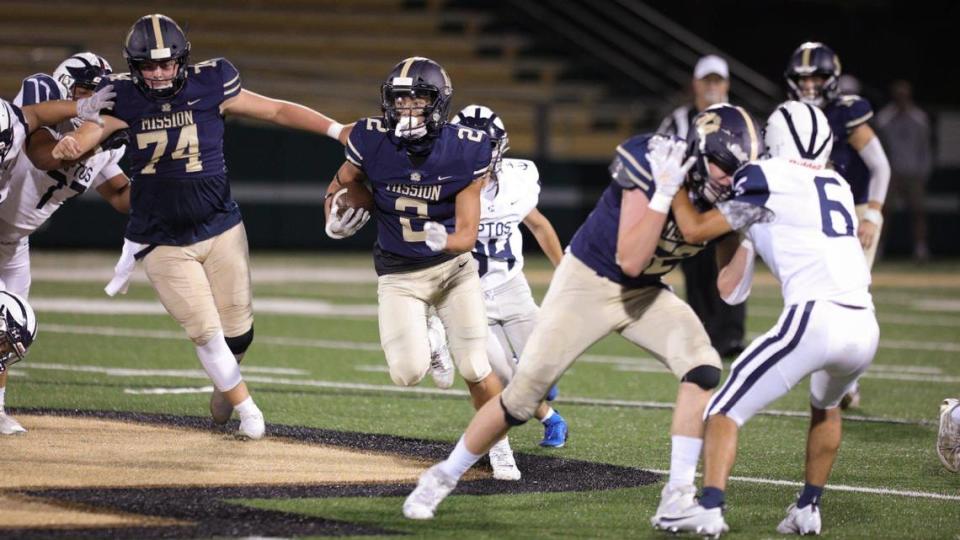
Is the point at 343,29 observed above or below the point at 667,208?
below

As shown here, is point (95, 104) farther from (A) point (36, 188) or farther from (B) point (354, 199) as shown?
(B) point (354, 199)

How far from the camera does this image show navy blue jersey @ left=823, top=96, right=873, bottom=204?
303 inches

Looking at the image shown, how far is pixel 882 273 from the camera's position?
53.4 feet

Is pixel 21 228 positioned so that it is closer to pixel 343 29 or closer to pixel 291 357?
pixel 291 357

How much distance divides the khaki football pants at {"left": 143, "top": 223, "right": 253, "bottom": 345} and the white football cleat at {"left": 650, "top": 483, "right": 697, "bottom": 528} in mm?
2364

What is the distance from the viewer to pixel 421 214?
589cm

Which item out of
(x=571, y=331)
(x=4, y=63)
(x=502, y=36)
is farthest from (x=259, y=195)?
(x=571, y=331)

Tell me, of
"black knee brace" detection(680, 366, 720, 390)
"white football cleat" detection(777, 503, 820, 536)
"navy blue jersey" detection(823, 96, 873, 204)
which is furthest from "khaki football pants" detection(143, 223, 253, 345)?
"navy blue jersey" detection(823, 96, 873, 204)

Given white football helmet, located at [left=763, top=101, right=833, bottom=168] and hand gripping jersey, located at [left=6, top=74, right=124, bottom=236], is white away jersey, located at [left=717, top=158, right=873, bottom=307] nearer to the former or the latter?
white football helmet, located at [left=763, top=101, right=833, bottom=168]

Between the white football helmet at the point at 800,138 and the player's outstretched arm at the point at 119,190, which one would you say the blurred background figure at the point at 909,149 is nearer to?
the player's outstretched arm at the point at 119,190

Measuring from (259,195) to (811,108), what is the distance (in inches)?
480

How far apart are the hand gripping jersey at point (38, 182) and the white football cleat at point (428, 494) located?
2.55m

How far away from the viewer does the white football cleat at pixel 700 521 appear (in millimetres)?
4746

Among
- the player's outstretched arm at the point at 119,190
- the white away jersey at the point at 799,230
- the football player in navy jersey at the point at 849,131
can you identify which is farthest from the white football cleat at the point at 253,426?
the football player in navy jersey at the point at 849,131
